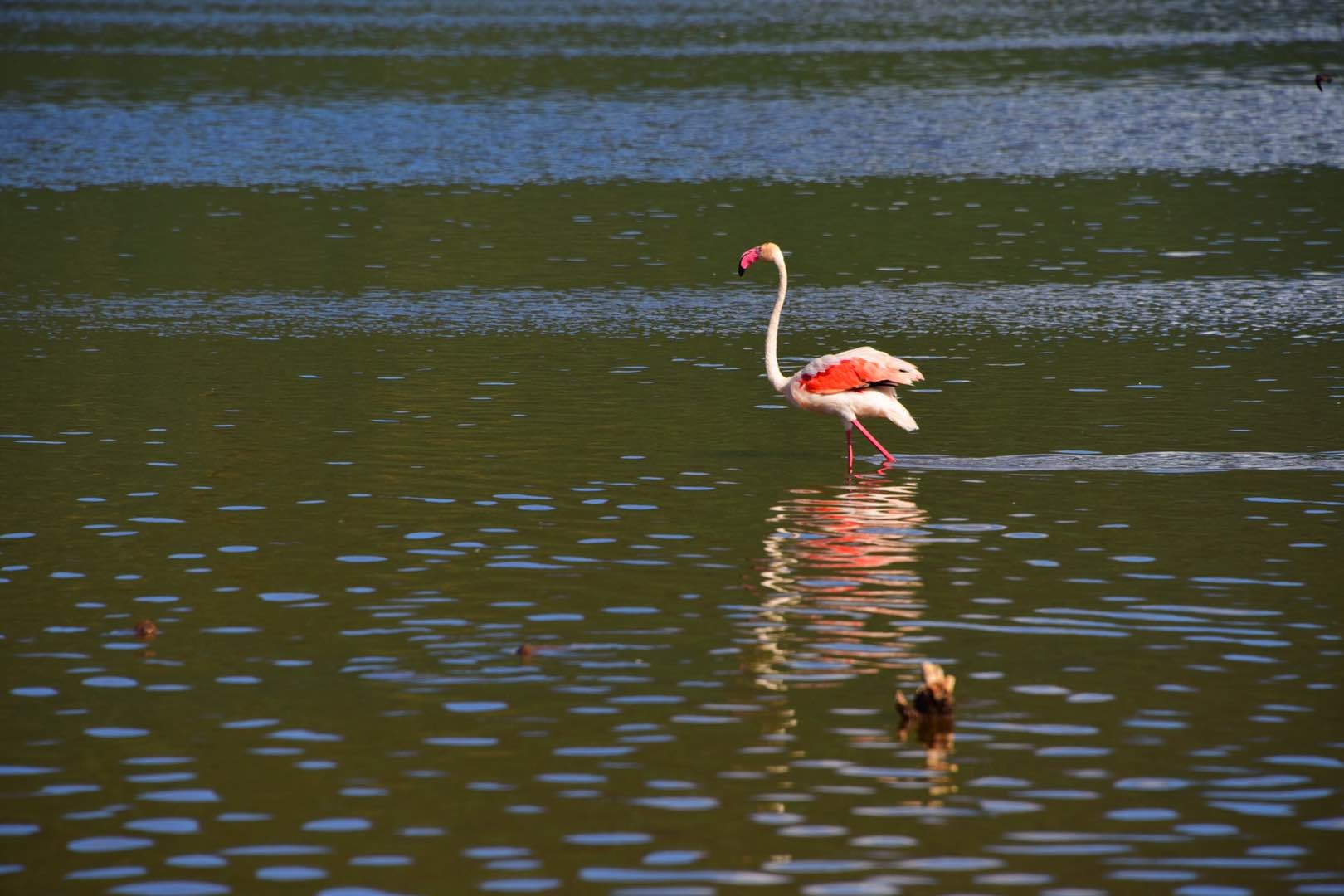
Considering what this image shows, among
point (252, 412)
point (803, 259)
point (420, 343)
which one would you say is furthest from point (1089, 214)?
point (252, 412)

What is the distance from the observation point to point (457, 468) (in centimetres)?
1802

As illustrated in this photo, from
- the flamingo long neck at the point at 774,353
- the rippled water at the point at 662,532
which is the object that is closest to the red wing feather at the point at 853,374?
the flamingo long neck at the point at 774,353

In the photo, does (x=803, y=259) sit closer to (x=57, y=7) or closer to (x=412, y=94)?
(x=412, y=94)

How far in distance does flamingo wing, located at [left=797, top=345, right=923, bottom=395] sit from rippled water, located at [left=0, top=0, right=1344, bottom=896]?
824 mm

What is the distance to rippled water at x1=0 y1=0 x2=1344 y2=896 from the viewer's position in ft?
31.7

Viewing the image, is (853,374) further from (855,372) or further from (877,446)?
(877,446)

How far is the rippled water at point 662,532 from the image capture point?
9.67m

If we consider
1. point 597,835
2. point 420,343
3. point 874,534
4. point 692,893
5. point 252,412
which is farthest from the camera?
point 420,343

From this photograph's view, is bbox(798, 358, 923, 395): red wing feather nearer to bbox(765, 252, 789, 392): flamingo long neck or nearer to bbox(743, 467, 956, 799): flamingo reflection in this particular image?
bbox(765, 252, 789, 392): flamingo long neck

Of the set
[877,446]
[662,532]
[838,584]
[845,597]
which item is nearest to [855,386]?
[877,446]

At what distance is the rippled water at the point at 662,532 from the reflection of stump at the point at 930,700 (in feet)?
0.35

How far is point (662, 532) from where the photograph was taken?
15688 mm

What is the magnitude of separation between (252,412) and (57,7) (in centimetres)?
8046

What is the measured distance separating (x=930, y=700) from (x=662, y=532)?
17.0 ft
